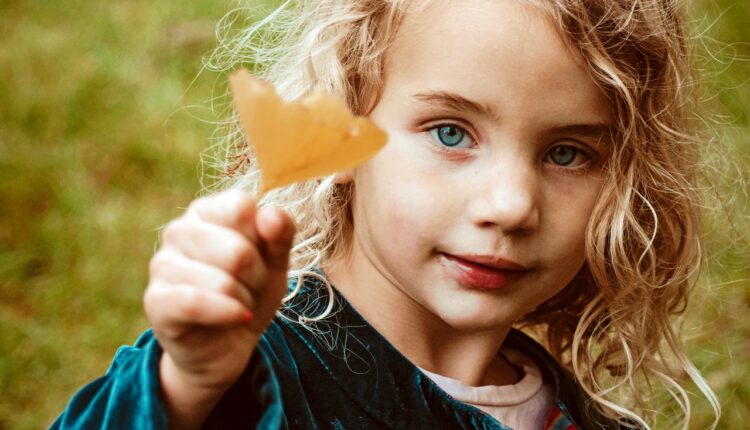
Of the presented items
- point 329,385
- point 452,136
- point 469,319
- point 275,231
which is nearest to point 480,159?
point 452,136

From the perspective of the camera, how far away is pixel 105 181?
254cm

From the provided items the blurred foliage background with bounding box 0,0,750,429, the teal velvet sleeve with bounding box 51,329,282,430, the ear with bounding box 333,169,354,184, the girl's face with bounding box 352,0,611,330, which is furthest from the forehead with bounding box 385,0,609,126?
the blurred foliage background with bounding box 0,0,750,429

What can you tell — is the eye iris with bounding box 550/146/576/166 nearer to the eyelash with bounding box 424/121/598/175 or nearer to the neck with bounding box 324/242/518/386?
the eyelash with bounding box 424/121/598/175

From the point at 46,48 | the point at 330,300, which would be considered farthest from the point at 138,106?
the point at 330,300

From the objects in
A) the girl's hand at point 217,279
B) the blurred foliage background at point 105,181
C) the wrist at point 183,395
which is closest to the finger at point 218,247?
the girl's hand at point 217,279

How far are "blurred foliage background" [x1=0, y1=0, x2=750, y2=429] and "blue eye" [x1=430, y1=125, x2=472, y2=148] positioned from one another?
0.65 meters

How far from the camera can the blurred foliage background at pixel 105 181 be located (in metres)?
2.14

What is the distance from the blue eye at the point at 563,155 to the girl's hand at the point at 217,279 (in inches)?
22.0

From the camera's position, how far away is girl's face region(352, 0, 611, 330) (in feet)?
3.98

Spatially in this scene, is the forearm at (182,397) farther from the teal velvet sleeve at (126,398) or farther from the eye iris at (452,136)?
the eye iris at (452,136)

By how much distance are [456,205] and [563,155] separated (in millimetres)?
185

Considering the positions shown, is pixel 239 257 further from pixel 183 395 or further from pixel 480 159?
pixel 480 159

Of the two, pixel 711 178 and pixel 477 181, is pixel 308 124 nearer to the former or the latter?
pixel 477 181

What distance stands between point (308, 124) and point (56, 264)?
5.68ft
